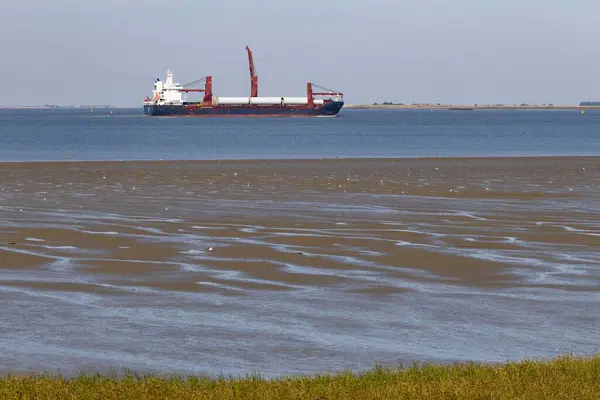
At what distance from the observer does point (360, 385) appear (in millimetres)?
8742

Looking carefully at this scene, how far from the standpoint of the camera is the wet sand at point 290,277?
1083 centimetres

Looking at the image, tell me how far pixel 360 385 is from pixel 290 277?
22.3ft

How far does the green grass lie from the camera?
8383mm

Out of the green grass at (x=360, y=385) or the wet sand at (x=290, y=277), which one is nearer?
the green grass at (x=360, y=385)

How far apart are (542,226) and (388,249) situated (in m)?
4.89

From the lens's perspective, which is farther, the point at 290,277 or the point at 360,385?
the point at 290,277

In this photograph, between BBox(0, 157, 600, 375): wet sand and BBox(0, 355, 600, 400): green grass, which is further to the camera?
BBox(0, 157, 600, 375): wet sand

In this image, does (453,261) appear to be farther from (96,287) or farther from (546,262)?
(96,287)

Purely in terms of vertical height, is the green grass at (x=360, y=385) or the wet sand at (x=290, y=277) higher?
the green grass at (x=360, y=385)

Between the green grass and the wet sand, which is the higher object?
the green grass

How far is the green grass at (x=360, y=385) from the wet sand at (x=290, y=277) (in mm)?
977

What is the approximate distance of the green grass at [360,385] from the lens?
838 centimetres

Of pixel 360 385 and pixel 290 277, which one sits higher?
pixel 360 385

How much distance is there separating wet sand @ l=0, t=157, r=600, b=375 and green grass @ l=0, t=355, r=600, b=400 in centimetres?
98
